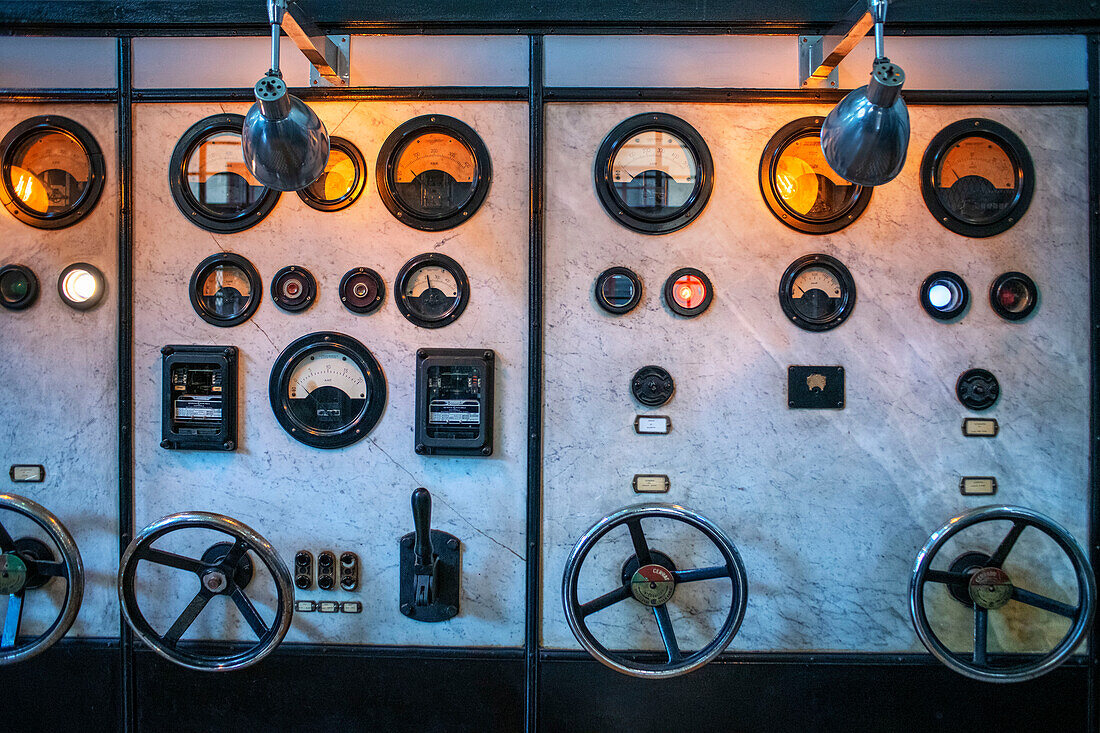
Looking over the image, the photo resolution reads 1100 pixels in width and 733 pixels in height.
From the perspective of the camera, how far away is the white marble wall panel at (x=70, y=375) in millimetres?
1757

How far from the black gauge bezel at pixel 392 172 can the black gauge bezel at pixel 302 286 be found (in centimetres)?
32

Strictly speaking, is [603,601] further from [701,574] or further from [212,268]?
[212,268]

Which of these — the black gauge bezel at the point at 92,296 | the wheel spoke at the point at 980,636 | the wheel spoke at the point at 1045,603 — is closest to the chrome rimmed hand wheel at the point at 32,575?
the black gauge bezel at the point at 92,296

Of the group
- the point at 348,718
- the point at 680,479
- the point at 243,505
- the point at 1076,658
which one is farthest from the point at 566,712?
the point at 1076,658

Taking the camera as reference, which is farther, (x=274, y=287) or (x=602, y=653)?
(x=274, y=287)

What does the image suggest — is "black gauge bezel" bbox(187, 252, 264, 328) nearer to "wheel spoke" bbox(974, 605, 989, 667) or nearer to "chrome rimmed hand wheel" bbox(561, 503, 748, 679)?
"chrome rimmed hand wheel" bbox(561, 503, 748, 679)

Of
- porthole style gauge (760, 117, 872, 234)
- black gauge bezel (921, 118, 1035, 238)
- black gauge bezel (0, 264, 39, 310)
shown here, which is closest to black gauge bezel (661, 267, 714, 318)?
porthole style gauge (760, 117, 872, 234)

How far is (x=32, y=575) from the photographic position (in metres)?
1.64

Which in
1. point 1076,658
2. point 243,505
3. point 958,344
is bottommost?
point 1076,658

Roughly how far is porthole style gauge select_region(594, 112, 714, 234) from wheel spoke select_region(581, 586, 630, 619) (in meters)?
1.02

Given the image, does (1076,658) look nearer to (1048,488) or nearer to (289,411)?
(1048,488)

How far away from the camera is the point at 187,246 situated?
5.76 ft

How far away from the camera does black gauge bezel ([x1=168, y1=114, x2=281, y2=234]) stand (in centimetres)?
174

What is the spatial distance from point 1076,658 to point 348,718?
7.19 ft
